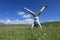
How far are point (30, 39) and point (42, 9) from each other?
417 inches

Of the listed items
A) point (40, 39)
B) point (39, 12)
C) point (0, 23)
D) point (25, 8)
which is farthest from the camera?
point (25, 8)

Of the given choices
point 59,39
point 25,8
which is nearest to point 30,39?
point 59,39

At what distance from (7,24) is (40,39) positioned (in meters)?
1.50

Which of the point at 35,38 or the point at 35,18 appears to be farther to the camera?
the point at 35,18

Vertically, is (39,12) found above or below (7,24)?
above

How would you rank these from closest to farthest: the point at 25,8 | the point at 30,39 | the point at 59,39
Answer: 1. the point at 30,39
2. the point at 59,39
3. the point at 25,8

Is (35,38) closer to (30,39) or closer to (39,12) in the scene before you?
(30,39)

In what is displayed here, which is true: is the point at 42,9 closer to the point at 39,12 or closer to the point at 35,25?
the point at 39,12

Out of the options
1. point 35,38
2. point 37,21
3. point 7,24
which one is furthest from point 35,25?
point 7,24

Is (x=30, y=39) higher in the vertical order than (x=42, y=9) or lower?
lower

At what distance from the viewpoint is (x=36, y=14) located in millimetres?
18688

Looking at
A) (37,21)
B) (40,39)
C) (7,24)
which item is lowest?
(40,39)

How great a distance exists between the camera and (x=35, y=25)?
62.3 ft

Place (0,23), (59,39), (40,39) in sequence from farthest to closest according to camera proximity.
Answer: (59,39) → (40,39) → (0,23)
